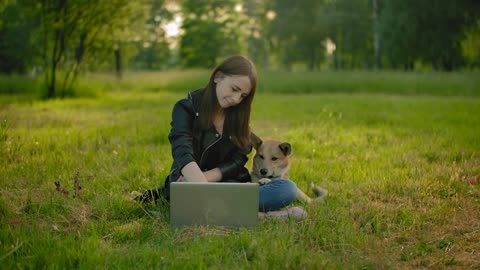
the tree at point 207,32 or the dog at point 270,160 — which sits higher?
the tree at point 207,32

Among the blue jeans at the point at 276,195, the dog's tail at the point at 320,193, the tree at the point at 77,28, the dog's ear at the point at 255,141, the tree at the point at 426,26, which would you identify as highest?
the tree at the point at 426,26

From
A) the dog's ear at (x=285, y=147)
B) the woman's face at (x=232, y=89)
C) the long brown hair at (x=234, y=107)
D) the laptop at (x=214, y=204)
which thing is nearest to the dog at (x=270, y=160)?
the dog's ear at (x=285, y=147)

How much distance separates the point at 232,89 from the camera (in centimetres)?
409

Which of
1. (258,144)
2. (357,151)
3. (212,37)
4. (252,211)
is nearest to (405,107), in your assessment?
(357,151)

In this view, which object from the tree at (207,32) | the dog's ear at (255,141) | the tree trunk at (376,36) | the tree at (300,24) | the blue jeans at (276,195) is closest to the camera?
the blue jeans at (276,195)

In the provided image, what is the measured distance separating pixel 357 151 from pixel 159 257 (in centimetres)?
483

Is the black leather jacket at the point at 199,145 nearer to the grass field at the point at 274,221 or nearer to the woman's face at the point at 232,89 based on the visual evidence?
the woman's face at the point at 232,89

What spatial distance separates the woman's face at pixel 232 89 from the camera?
159 inches

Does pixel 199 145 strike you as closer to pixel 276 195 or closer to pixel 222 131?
pixel 222 131

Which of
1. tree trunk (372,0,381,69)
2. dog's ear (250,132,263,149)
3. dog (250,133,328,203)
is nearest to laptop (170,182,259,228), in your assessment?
dog (250,133,328,203)

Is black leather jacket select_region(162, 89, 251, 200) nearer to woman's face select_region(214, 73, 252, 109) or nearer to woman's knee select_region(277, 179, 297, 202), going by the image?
woman's face select_region(214, 73, 252, 109)

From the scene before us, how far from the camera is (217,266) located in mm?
3055

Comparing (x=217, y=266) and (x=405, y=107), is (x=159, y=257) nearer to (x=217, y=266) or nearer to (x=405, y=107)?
(x=217, y=266)

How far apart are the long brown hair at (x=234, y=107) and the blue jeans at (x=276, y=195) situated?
0.43 meters
